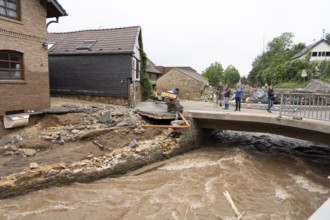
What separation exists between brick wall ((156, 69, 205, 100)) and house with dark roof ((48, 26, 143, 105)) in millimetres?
15797

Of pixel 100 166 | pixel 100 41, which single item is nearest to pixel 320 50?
pixel 100 41


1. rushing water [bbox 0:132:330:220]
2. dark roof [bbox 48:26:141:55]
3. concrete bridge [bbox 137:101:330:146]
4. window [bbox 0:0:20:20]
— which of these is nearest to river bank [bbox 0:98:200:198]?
rushing water [bbox 0:132:330:220]

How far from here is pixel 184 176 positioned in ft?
27.6

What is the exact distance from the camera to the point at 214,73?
230ft

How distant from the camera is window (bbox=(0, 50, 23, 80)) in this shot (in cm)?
942

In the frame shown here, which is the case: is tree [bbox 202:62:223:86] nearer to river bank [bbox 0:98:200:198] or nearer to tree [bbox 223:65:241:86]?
tree [bbox 223:65:241:86]

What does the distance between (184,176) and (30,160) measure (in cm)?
543

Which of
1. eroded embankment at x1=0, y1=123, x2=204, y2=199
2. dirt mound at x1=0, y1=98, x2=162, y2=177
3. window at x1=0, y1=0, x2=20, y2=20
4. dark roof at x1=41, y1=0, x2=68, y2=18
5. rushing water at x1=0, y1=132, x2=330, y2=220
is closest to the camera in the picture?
rushing water at x1=0, y1=132, x2=330, y2=220

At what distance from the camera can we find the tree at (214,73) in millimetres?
69412

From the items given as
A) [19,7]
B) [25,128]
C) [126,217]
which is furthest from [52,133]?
[19,7]

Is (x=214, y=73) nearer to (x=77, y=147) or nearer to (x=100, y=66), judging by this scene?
(x=100, y=66)

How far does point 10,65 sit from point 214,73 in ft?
214

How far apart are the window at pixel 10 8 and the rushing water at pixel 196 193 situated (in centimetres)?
770

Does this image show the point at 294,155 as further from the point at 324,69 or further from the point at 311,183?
the point at 324,69
